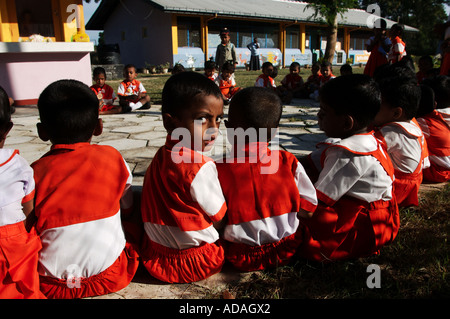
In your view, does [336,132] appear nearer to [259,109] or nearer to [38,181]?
[259,109]

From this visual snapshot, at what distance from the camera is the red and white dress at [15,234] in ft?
4.06

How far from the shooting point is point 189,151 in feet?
4.75

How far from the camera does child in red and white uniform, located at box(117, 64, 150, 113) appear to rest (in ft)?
20.1

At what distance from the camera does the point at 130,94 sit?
6.21 metres

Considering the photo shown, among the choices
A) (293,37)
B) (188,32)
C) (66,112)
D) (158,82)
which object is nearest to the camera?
(66,112)

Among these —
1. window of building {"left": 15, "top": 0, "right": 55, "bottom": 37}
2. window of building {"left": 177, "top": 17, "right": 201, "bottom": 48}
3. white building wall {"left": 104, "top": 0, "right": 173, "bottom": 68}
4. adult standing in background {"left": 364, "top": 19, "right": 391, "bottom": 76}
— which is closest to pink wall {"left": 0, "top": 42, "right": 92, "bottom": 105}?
window of building {"left": 15, "top": 0, "right": 55, "bottom": 37}

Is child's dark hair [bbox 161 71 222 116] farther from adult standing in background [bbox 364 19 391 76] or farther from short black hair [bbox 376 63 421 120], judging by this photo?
adult standing in background [bbox 364 19 391 76]

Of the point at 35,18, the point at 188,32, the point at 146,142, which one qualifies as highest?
the point at 188,32

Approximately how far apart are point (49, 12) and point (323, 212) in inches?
312

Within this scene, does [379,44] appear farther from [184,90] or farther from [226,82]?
[184,90]

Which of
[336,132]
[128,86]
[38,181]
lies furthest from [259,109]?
[128,86]

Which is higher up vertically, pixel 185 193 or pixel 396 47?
pixel 396 47

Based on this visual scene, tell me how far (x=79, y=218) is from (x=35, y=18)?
25.2 ft

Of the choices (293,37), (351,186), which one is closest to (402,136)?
(351,186)
